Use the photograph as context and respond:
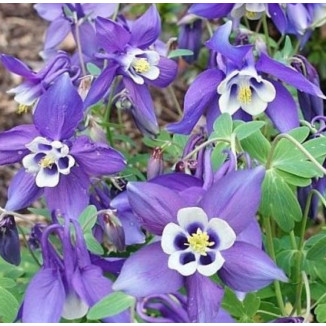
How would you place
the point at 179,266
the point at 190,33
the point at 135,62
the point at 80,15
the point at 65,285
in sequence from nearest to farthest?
the point at 179,266
the point at 65,285
the point at 135,62
the point at 80,15
the point at 190,33

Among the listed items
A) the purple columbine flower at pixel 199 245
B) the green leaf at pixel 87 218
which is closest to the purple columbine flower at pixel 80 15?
the green leaf at pixel 87 218

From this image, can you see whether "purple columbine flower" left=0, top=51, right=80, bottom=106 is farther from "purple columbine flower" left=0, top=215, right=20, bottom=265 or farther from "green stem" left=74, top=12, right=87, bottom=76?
"purple columbine flower" left=0, top=215, right=20, bottom=265

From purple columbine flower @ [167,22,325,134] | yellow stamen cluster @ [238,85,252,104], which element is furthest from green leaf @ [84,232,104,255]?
yellow stamen cluster @ [238,85,252,104]

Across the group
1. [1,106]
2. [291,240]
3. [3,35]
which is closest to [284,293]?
[291,240]

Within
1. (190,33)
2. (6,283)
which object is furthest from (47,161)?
(190,33)

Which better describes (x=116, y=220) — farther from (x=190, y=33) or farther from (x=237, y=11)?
(x=190, y=33)
